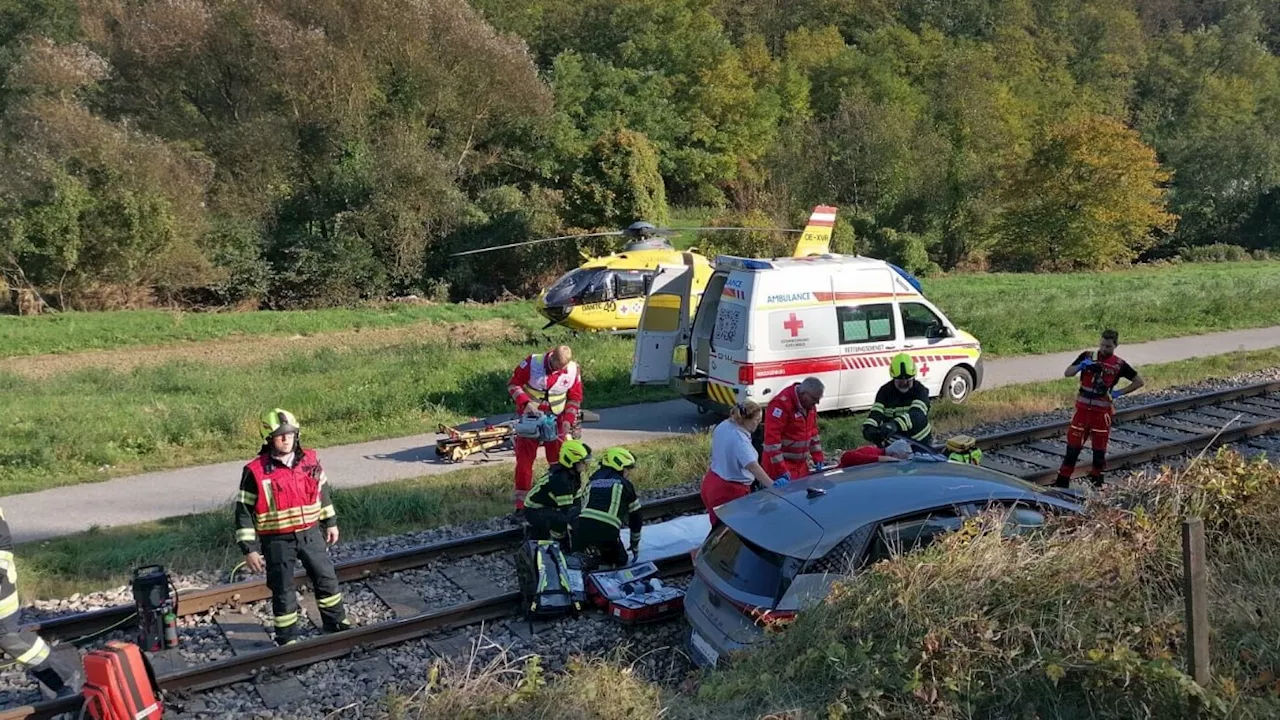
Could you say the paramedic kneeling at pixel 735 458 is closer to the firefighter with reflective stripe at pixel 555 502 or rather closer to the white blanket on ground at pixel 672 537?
the white blanket on ground at pixel 672 537

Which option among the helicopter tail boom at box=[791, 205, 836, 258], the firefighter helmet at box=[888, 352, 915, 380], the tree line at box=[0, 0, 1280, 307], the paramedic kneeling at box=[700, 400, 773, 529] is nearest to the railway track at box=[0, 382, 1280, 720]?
the paramedic kneeling at box=[700, 400, 773, 529]

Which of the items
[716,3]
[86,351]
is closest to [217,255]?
[86,351]

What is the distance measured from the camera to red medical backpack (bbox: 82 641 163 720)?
5.70 m

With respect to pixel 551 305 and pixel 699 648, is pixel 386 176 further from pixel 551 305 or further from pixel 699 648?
pixel 699 648

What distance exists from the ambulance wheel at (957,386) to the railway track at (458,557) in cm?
202

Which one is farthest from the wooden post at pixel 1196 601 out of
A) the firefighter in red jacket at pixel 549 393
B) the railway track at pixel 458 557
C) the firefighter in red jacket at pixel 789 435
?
the firefighter in red jacket at pixel 549 393

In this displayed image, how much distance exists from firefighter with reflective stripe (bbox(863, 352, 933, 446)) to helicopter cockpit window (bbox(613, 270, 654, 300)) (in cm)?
1233

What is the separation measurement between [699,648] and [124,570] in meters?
6.03

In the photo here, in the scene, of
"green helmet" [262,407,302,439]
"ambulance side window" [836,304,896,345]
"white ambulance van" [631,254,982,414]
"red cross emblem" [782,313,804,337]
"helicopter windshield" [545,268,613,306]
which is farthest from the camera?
"helicopter windshield" [545,268,613,306]

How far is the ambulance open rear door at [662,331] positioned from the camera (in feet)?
48.3

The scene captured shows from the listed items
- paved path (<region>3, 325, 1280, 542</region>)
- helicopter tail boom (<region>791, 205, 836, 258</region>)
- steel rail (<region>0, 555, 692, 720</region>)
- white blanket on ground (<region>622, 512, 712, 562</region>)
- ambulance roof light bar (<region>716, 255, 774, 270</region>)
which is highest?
helicopter tail boom (<region>791, 205, 836, 258</region>)

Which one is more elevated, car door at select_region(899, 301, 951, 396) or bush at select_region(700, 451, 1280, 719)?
car door at select_region(899, 301, 951, 396)

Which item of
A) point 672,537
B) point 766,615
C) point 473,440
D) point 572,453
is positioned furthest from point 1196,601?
point 473,440

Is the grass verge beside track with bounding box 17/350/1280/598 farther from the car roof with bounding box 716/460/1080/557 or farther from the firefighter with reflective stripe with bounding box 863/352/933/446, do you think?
the car roof with bounding box 716/460/1080/557
